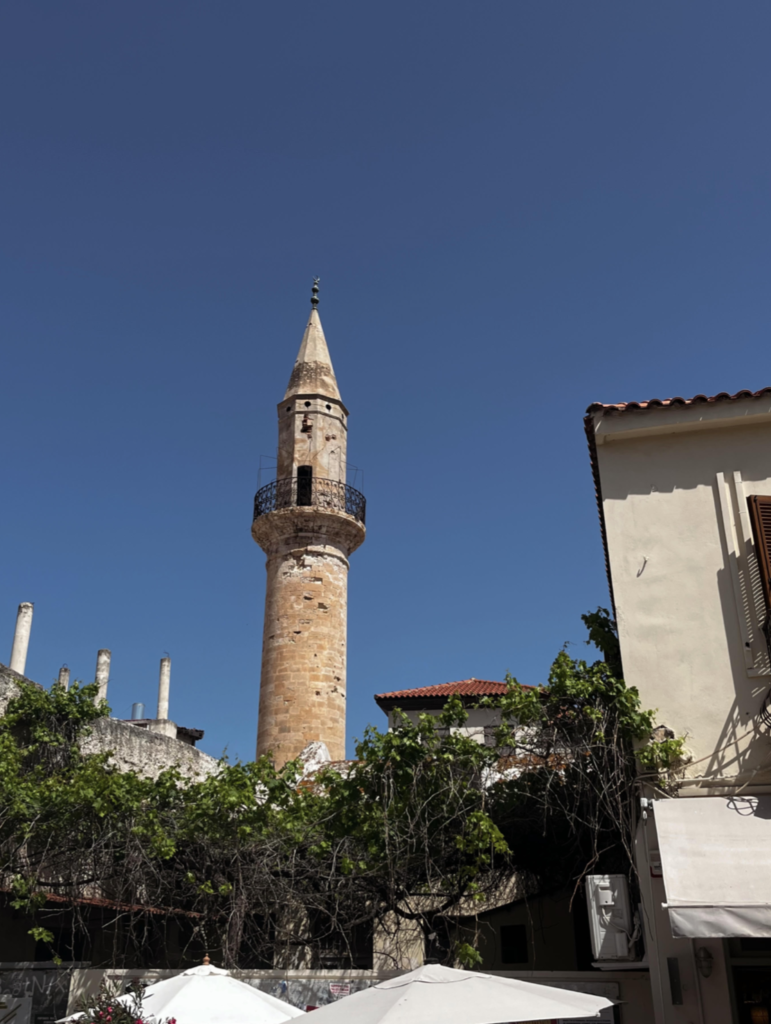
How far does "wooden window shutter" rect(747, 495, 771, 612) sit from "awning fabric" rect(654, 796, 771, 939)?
212 centimetres

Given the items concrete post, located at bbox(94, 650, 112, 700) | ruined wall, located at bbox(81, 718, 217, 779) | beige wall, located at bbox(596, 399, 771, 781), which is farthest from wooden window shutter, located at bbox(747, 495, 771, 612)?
Answer: concrete post, located at bbox(94, 650, 112, 700)

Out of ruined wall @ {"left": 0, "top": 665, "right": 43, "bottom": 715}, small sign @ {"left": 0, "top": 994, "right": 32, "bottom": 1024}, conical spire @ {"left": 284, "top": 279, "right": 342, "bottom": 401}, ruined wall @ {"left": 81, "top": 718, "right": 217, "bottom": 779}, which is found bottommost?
small sign @ {"left": 0, "top": 994, "right": 32, "bottom": 1024}

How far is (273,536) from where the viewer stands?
2172 cm

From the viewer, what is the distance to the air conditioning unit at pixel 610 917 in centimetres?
877

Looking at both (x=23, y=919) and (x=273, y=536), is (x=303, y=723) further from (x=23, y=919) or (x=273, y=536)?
(x=23, y=919)

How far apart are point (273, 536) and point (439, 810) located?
1215 centimetres

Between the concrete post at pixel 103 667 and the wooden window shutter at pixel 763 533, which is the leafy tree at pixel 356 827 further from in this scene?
the concrete post at pixel 103 667

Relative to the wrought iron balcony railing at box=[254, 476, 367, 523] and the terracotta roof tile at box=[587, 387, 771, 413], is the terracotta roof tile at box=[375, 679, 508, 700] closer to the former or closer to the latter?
the wrought iron balcony railing at box=[254, 476, 367, 523]

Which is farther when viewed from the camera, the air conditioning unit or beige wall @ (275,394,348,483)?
beige wall @ (275,394,348,483)

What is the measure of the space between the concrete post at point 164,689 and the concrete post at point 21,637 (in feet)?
30.3

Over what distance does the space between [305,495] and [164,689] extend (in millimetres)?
13698

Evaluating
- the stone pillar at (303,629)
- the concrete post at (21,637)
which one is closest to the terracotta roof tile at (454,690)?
A: the stone pillar at (303,629)

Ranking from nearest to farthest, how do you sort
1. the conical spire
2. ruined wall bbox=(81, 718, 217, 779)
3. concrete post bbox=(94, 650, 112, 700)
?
1. ruined wall bbox=(81, 718, 217, 779)
2. the conical spire
3. concrete post bbox=(94, 650, 112, 700)

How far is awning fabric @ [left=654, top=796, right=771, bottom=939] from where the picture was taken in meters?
7.11
